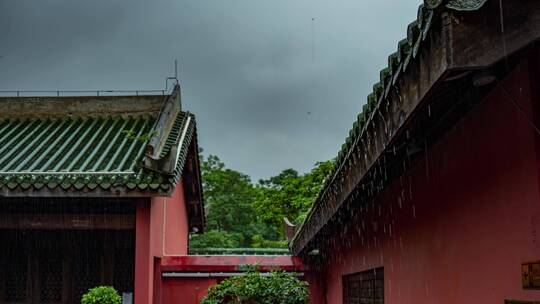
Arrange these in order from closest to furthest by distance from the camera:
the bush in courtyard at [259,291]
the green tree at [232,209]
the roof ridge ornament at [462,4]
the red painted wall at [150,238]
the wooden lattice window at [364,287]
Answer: the roof ridge ornament at [462,4] < the wooden lattice window at [364,287] < the red painted wall at [150,238] < the bush in courtyard at [259,291] < the green tree at [232,209]

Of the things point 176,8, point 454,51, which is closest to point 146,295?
point 454,51

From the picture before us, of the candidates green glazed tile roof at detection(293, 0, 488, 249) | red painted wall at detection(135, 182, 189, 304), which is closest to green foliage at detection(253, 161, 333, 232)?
red painted wall at detection(135, 182, 189, 304)

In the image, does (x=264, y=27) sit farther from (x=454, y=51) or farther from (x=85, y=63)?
(x=454, y=51)

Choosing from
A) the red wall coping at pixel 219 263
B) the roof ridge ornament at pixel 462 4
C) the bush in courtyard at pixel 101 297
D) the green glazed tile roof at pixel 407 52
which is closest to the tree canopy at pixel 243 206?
the red wall coping at pixel 219 263

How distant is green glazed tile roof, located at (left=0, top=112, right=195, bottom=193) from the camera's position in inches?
337

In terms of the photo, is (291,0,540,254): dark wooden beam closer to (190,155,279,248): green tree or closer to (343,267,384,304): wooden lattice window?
(343,267,384,304): wooden lattice window

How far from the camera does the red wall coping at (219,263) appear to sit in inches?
467

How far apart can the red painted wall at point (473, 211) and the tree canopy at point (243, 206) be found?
23.5 metres

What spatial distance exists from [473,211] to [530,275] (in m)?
0.88

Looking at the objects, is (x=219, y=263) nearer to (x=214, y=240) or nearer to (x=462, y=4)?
(x=462, y=4)

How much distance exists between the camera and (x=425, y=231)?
4.94 metres

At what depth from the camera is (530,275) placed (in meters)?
2.82

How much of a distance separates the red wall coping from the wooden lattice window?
2579 mm

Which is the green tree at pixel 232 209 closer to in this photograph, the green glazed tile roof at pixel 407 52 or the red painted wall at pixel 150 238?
the red painted wall at pixel 150 238
